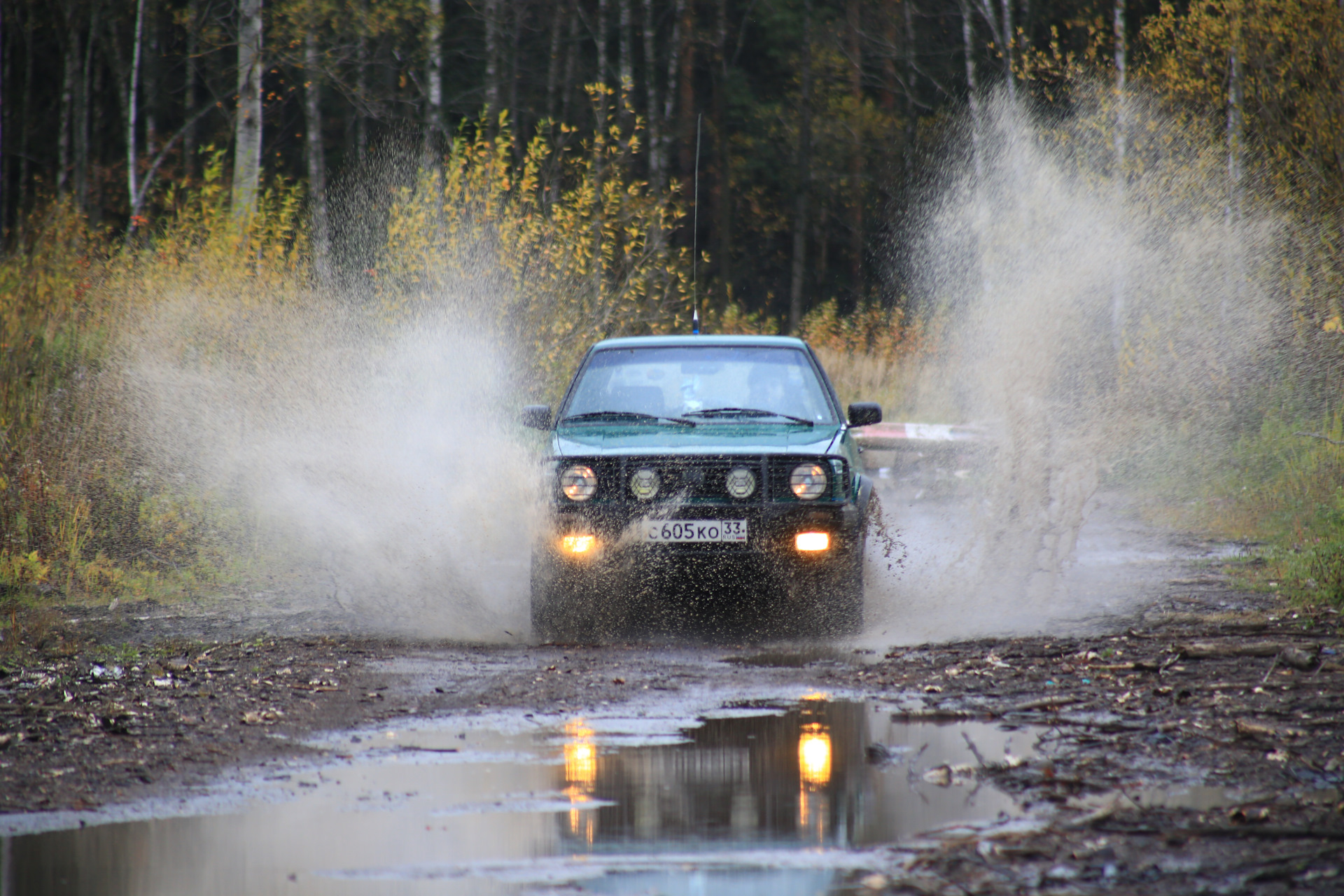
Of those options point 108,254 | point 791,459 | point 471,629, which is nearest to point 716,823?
point 791,459

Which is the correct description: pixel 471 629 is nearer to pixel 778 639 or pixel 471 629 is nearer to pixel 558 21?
pixel 778 639

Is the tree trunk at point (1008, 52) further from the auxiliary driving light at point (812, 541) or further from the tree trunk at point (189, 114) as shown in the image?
the auxiliary driving light at point (812, 541)

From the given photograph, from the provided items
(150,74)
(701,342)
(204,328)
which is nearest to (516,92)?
(150,74)

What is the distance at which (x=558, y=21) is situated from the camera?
132 feet

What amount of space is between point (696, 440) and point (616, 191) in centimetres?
1159

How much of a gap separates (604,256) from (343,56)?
228 inches

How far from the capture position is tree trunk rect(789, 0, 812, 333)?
42719mm

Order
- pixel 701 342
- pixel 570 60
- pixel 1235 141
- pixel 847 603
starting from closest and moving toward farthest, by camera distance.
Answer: pixel 847 603, pixel 701 342, pixel 1235 141, pixel 570 60

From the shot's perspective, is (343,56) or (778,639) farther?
(343,56)

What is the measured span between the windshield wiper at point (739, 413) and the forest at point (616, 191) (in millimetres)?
2261

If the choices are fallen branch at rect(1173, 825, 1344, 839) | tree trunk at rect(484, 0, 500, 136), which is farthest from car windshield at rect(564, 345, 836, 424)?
tree trunk at rect(484, 0, 500, 136)

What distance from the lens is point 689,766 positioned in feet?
16.6

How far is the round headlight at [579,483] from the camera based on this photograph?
7.86 m

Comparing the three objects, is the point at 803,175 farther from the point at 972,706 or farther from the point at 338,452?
the point at 972,706
